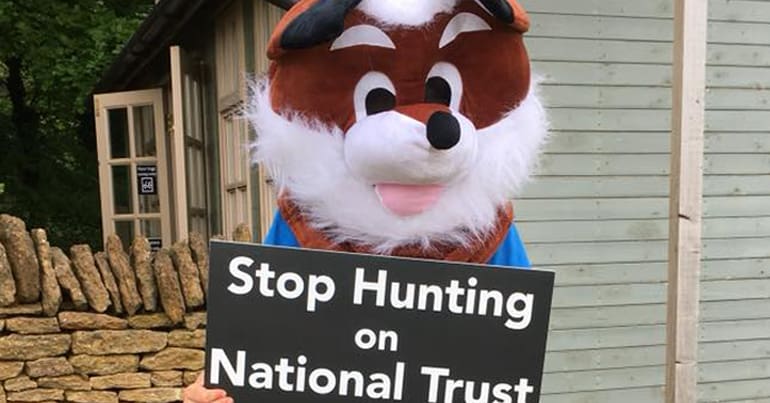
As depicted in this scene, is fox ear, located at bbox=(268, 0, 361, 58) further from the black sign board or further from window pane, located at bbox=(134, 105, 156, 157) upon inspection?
window pane, located at bbox=(134, 105, 156, 157)

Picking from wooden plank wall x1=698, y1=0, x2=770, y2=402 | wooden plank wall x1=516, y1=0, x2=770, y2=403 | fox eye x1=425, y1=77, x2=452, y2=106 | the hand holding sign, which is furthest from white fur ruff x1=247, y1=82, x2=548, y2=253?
wooden plank wall x1=698, y1=0, x2=770, y2=402

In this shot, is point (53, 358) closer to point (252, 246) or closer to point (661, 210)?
point (252, 246)

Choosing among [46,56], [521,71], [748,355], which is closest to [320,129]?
[521,71]

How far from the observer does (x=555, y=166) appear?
3.43 metres

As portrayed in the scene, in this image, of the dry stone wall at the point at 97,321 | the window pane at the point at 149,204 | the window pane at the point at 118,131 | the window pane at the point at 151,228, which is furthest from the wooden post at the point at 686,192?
the window pane at the point at 118,131

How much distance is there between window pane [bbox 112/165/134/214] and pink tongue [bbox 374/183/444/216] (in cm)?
507

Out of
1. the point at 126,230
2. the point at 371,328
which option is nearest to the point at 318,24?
the point at 371,328

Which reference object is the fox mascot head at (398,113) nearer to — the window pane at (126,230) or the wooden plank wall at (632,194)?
the wooden plank wall at (632,194)

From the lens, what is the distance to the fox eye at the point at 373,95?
1521 mm

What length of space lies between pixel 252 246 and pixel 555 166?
226 centimetres

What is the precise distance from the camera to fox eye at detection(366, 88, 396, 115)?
59.8 inches

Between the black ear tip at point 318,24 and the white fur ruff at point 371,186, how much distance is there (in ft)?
0.58

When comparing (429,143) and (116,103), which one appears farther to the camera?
(116,103)

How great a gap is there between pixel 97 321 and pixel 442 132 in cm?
248
